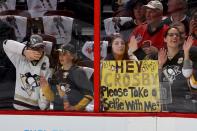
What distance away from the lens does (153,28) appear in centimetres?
465

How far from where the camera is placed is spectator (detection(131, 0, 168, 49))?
182 inches

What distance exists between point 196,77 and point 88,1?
3.67 feet

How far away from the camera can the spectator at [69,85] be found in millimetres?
4730

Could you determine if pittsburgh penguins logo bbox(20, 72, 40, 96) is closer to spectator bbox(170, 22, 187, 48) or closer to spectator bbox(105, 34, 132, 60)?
spectator bbox(105, 34, 132, 60)

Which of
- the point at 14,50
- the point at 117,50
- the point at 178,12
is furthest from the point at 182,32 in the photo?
the point at 14,50

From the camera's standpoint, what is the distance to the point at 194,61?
4.57 m

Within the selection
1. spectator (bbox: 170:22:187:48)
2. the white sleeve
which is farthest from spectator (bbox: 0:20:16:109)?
spectator (bbox: 170:22:187:48)

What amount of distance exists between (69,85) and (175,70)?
36.6 inches

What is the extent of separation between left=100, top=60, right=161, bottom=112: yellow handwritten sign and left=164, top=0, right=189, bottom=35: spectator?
0.40 m

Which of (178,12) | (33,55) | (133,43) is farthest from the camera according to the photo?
(33,55)

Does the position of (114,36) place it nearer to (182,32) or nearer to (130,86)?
(130,86)

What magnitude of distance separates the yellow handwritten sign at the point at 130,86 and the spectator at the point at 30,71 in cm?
54

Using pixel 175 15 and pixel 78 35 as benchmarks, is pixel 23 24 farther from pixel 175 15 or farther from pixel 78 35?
pixel 175 15

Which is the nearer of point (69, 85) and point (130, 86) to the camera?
point (130, 86)
